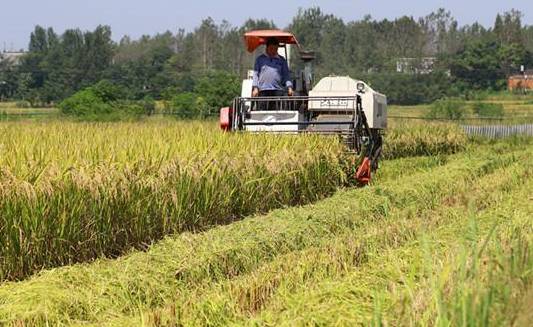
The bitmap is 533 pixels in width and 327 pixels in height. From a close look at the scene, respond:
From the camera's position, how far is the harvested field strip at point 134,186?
20.1 feet

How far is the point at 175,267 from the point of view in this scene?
577 centimetres

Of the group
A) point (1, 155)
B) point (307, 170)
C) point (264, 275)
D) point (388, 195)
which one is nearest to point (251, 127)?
point (307, 170)

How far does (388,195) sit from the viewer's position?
32.9 ft

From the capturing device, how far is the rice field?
3516 millimetres

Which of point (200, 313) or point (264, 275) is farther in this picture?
point (264, 275)

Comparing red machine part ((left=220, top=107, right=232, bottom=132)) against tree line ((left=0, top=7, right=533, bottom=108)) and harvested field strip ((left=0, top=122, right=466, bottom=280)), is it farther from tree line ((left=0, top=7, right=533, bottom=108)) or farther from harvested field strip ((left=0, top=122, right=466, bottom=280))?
tree line ((left=0, top=7, right=533, bottom=108))

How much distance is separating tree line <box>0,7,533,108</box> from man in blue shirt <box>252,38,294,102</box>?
27.3 metres

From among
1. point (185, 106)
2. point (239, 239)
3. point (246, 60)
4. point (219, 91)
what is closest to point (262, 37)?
point (239, 239)

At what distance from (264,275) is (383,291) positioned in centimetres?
144

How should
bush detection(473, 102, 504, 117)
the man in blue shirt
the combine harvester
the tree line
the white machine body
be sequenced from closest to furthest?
the combine harvester < the man in blue shirt < the white machine body < bush detection(473, 102, 504, 117) < the tree line

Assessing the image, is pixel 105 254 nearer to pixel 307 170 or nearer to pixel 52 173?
pixel 52 173

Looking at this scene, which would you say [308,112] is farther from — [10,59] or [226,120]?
[10,59]

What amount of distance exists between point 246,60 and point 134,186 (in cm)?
9113

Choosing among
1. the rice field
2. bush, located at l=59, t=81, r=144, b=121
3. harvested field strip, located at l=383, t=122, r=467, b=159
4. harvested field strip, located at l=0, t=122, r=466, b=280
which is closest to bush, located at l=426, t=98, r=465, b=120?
bush, located at l=59, t=81, r=144, b=121
